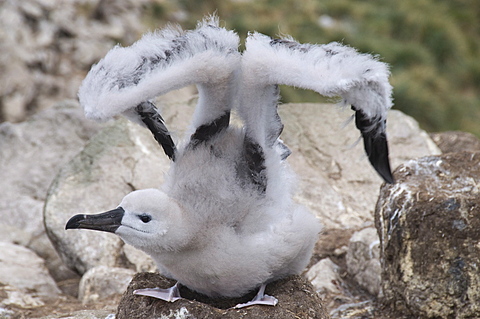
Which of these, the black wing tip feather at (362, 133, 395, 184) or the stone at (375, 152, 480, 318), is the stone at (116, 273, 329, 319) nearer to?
the stone at (375, 152, 480, 318)

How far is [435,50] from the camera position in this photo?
13125 millimetres

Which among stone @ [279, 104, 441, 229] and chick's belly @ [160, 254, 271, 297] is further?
stone @ [279, 104, 441, 229]

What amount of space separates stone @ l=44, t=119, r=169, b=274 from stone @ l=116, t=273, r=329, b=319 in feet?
6.63

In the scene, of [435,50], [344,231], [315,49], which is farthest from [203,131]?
[435,50]

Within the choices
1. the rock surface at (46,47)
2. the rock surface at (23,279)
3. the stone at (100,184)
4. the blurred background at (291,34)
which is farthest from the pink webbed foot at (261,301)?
the rock surface at (46,47)

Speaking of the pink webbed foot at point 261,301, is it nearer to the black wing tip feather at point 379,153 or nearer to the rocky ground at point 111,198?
the black wing tip feather at point 379,153

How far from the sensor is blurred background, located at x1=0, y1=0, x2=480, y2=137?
10977mm

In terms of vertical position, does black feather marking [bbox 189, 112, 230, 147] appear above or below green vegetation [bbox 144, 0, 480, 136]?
below

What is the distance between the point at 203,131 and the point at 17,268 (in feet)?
8.88

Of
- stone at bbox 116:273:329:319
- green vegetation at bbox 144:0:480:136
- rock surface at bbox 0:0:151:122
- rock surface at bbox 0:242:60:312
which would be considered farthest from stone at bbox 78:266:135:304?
green vegetation at bbox 144:0:480:136

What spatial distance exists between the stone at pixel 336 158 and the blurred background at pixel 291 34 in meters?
3.31

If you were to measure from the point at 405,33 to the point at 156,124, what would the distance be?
33.9ft

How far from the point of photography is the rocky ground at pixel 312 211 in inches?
163

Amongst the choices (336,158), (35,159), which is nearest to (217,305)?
(336,158)
